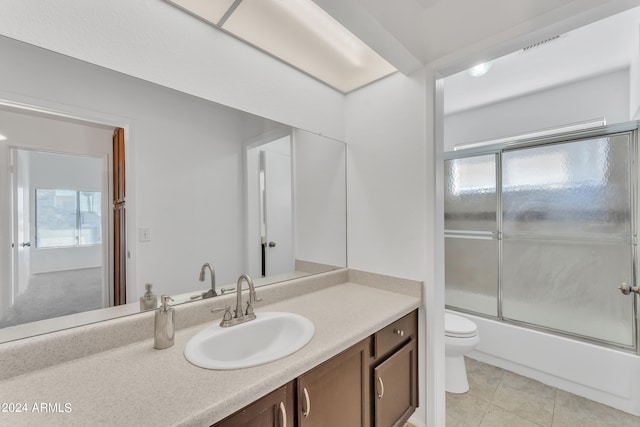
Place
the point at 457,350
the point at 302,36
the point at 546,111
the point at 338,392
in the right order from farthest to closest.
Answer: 1. the point at 546,111
2. the point at 457,350
3. the point at 302,36
4. the point at 338,392

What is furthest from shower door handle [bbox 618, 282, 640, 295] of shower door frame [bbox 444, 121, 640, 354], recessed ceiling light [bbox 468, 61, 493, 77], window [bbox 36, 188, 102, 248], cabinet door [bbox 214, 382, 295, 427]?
window [bbox 36, 188, 102, 248]

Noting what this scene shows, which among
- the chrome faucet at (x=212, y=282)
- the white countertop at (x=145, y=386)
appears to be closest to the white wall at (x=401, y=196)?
the white countertop at (x=145, y=386)

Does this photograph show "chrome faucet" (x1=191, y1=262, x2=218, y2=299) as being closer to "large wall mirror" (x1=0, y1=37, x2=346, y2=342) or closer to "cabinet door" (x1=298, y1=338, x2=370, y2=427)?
"large wall mirror" (x1=0, y1=37, x2=346, y2=342)

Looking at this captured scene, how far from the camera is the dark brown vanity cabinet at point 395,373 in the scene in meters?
1.21

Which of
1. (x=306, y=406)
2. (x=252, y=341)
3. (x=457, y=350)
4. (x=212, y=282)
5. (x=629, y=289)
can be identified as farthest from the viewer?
(x=457, y=350)

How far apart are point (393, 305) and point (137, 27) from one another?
1717 mm

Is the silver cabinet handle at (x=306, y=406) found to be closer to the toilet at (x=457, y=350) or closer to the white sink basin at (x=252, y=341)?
the white sink basin at (x=252, y=341)

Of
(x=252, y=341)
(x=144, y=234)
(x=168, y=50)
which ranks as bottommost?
(x=252, y=341)

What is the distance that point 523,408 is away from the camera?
5.70 feet

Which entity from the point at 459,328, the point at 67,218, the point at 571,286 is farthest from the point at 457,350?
the point at 67,218

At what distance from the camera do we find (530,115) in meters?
2.64

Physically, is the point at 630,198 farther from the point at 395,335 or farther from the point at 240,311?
the point at 240,311

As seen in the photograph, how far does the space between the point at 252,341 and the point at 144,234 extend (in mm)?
655

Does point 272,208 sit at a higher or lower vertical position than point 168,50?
lower
